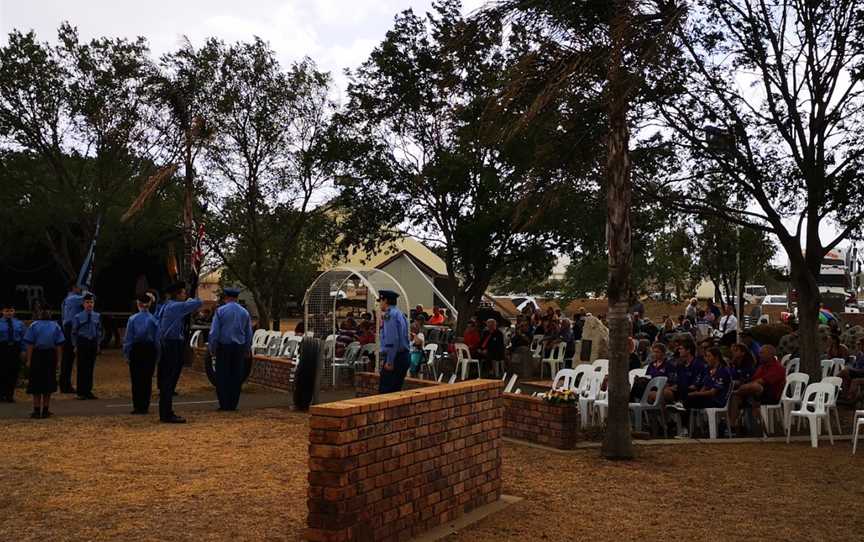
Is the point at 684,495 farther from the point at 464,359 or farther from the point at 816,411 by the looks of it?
the point at 464,359

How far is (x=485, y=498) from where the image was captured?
743 cm

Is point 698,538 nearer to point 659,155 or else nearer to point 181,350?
point 181,350

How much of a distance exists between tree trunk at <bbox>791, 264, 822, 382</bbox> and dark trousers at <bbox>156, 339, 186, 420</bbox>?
871cm

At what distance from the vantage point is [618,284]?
10039 mm

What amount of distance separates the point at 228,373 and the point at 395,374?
3.16 metres

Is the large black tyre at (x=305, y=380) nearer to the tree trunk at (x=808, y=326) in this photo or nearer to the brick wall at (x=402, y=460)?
the brick wall at (x=402, y=460)

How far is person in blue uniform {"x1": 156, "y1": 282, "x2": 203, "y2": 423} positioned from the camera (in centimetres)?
1214

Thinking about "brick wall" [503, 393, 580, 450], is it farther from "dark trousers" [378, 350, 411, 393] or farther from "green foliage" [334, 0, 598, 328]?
"green foliage" [334, 0, 598, 328]

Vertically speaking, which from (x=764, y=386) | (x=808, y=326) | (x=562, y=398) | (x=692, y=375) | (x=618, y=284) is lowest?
(x=562, y=398)

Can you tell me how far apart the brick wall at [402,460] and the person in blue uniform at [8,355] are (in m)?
9.52

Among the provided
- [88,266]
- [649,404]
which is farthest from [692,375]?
[88,266]

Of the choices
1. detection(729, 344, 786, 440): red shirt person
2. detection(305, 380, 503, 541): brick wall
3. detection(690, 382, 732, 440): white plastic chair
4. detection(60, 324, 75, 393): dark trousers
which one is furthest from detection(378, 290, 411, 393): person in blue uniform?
detection(60, 324, 75, 393): dark trousers

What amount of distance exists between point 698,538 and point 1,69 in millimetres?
23118

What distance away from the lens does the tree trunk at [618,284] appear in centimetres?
993
